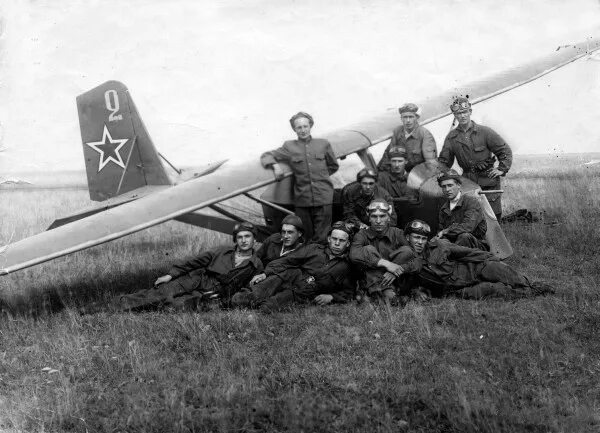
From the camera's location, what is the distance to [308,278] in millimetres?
6648

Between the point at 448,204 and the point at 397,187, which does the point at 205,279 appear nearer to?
the point at 397,187

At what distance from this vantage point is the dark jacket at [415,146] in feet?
27.0

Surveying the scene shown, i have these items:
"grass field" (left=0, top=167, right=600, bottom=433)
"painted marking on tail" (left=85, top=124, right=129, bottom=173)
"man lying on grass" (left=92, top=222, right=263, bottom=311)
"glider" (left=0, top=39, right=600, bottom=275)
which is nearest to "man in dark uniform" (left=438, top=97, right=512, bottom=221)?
"glider" (left=0, top=39, right=600, bottom=275)

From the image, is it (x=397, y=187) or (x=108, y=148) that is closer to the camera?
(x=397, y=187)

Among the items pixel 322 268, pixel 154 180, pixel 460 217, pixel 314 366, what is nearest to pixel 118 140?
pixel 154 180

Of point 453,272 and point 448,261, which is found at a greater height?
point 448,261

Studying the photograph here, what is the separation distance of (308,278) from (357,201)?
4.62 ft

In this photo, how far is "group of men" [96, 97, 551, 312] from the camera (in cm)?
645

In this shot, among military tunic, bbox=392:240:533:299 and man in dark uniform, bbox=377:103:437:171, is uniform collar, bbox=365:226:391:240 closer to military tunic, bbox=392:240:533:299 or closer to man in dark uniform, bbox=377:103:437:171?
military tunic, bbox=392:240:533:299

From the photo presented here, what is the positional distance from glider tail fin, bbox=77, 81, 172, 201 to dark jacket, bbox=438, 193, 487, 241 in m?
4.28

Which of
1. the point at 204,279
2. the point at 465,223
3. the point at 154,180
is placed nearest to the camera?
the point at 204,279

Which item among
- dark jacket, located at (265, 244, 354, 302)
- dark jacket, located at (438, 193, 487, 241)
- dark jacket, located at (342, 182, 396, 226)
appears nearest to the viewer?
dark jacket, located at (265, 244, 354, 302)

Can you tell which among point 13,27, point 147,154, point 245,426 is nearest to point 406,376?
point 245,426

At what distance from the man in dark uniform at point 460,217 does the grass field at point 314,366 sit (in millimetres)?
808
